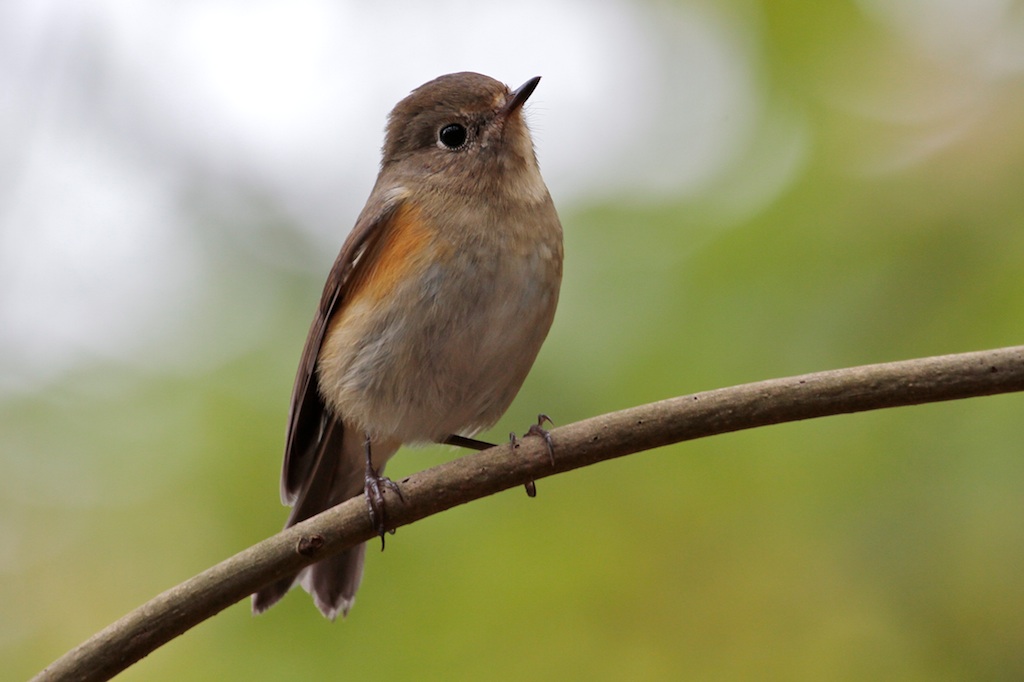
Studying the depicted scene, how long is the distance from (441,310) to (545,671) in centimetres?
144

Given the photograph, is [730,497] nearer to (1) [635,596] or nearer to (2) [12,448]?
(1) [635,596]

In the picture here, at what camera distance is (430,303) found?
4043 mm

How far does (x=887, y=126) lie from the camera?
3961 mm

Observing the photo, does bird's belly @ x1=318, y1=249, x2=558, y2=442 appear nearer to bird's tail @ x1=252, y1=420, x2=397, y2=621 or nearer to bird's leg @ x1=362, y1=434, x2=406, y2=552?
bird's tail @ x1=252, y1=420, x2=397, y2=621

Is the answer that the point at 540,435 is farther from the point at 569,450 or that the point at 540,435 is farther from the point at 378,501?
the point at 378,501

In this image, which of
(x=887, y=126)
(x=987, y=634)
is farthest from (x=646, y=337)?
(x=987, y=634)

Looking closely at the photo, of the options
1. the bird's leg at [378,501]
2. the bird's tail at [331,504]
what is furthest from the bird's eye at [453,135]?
the bird's leg at [378,501]

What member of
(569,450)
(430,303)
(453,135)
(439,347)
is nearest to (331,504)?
(439,347)

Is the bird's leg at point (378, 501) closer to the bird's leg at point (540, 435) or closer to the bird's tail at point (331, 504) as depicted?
the bird's leg at point (540, 435)

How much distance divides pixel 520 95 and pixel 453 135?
390 mm

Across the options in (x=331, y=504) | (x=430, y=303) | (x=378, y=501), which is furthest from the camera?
(x=331, y=504)

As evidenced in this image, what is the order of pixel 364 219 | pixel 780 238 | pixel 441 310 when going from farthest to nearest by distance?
pixel 364 219
pixel 441 310
pixel 780 238

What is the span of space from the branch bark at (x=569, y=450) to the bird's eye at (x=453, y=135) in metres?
1.93

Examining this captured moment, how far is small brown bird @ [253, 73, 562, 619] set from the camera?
4.04 meters
